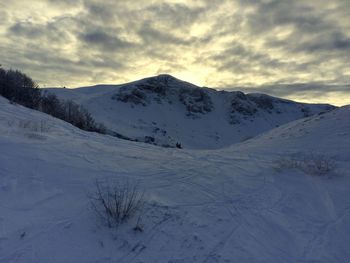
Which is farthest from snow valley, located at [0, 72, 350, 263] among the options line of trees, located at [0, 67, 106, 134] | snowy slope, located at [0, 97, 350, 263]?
line of trees, located at [0, 67, 106, 134]

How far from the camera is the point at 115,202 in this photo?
18.2 ft

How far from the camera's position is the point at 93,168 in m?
7.25

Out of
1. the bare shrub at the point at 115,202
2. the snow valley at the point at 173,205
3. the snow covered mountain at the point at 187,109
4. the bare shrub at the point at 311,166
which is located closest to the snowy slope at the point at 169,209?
the snow valley at the point at 173,205

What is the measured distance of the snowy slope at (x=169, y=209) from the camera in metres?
4.75

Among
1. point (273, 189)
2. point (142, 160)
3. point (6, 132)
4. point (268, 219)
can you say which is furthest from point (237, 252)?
point (6, 132)

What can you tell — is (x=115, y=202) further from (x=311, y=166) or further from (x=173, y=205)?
(x=311, y=166)

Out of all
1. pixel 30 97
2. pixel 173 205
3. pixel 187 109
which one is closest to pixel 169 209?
pixel 173 205

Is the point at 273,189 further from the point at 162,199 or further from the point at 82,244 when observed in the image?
the point at 82,244

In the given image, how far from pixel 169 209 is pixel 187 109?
185 ft

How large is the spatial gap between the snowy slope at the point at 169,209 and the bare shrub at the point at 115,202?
0.41 feet

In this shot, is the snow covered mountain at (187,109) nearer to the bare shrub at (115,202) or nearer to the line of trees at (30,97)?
the line of trees at (30,97)

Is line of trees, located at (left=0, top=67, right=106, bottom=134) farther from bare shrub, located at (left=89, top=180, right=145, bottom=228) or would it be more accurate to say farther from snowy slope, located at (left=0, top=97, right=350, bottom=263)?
bare shrub, located at (left=89, top=180, right=145, bottom=228)

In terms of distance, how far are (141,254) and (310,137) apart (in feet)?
31.9

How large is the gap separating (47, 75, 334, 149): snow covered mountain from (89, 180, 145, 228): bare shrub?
120 feet
